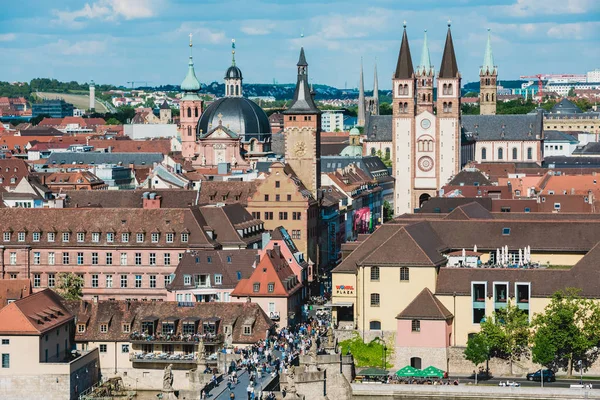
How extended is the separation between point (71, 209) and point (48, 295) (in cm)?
2102

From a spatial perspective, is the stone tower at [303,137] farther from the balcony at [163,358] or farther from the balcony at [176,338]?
the balcony at [163,358]

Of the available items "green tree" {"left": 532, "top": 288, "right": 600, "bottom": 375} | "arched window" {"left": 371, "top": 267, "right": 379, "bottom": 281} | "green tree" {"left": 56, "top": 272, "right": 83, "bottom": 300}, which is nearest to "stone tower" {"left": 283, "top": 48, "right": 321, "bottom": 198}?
"green tree" {"left": 56, "top": 272, "right": 83, "bottom": 300}

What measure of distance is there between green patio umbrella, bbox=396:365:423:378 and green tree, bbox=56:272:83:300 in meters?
28.3

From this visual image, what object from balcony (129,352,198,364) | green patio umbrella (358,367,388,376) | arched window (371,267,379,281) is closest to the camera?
green patio umbrella (358,367,388,376)

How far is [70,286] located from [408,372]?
30.7 m

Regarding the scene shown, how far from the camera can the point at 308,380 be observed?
278ft

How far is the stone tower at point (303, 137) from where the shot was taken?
138 m

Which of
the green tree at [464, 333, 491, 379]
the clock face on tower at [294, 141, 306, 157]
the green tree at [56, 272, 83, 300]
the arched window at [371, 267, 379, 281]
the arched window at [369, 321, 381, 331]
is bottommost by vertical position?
the green tree at [464, 333, 491, 379]

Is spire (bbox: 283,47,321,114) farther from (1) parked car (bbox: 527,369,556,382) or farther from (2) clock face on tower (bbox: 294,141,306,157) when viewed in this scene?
(1) parked car (bbox: 527,369,556,382)

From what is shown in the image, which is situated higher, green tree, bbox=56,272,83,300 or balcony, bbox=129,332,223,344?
green tree, bbox=56,272,83,300

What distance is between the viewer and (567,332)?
8819 cm

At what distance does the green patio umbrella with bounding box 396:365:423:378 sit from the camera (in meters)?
89.4

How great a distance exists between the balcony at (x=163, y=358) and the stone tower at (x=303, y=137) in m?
45.3

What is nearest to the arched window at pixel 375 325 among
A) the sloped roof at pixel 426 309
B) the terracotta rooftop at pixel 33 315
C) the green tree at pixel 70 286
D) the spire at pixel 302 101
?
the sloped roof at pixel 426 309
